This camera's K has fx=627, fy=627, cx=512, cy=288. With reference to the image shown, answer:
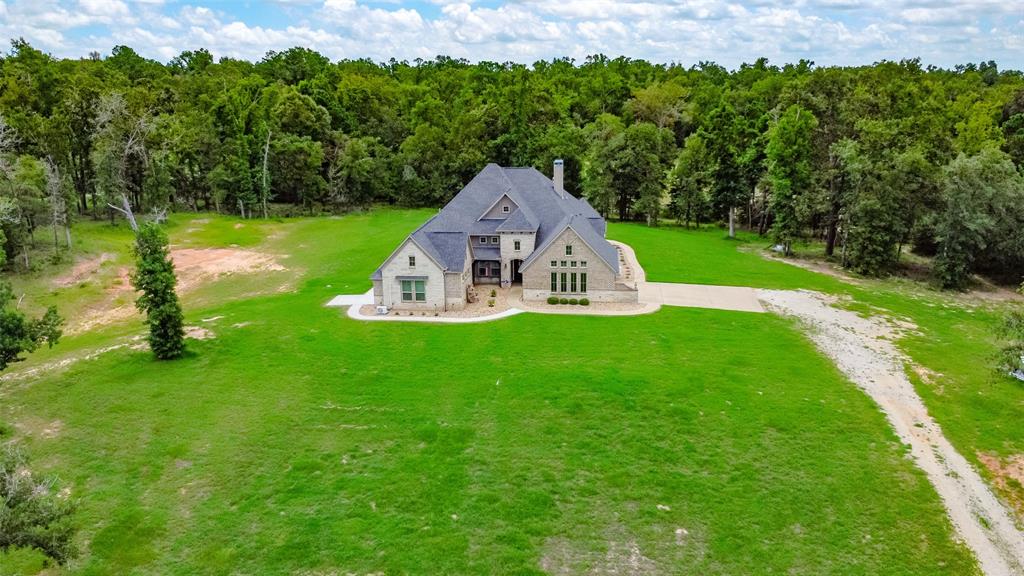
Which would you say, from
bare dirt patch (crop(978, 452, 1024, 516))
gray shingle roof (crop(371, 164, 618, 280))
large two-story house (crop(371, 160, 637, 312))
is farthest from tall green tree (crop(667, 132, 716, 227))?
bare dirt patch (crop(978, 452, 1024, 516))

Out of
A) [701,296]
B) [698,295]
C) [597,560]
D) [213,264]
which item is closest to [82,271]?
[213,264]

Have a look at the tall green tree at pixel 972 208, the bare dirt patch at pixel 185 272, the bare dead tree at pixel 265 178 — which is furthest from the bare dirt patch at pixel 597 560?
the bare dead tree at pixel 265 178

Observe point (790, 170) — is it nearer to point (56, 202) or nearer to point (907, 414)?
point (907, 414)

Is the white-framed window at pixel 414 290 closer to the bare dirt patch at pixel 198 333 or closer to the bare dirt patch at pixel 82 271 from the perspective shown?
the bare dirt patch at pixel 198 333

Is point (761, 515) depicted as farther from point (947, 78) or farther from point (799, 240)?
point (947, 78)

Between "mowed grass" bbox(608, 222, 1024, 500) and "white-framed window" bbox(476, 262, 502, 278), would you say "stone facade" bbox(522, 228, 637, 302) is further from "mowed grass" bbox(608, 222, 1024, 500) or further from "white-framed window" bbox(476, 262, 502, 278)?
"mowed grass" bbox(608, 222, 1024, 500)
